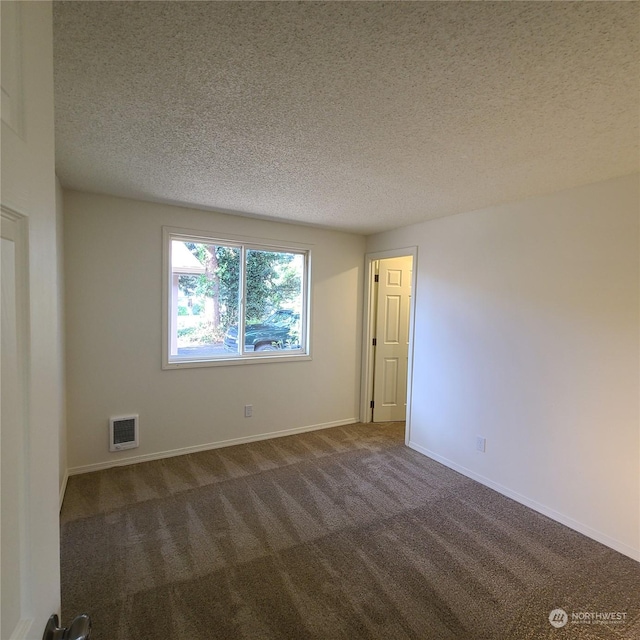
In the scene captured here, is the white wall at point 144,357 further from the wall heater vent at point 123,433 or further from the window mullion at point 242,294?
the window mullion at point 242,294

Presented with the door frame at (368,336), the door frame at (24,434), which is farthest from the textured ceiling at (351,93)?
the door frame at (368,336)

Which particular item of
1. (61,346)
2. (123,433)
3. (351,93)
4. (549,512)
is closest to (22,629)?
(351,93)

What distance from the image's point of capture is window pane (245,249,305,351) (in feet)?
12.5

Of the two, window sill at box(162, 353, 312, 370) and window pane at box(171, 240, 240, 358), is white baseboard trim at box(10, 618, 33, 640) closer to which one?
window sill at box(162, 353, 312, 370)

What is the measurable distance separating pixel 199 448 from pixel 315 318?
1860 mm

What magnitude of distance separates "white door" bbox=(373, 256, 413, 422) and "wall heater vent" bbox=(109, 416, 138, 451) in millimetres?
2760

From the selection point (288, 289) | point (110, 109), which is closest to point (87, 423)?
point (288, 289)

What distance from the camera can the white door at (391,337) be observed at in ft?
14.6

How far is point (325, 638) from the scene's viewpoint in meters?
1.59

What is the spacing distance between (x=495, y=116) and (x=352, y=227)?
2.47 m

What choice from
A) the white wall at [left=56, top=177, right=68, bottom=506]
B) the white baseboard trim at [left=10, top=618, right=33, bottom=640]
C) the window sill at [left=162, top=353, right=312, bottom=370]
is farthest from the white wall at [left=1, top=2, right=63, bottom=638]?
the window sill at [left=162, top=353, right=312, bottom=370]

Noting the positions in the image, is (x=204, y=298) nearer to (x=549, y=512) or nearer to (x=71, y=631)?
Answer: (x=71, y=631)

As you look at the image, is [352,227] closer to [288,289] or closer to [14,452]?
[288,289]

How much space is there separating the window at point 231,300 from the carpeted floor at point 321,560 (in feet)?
3.92
